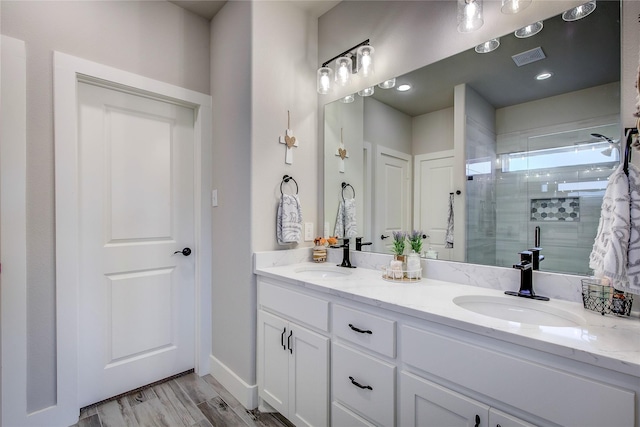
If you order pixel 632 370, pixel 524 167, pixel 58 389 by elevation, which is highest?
pixel 524 167

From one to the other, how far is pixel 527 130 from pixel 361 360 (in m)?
1.19

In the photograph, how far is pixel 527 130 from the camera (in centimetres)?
128

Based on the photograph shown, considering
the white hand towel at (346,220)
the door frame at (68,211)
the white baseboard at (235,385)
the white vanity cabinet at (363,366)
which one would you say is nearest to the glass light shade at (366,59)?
the white hand towel at (346,220)

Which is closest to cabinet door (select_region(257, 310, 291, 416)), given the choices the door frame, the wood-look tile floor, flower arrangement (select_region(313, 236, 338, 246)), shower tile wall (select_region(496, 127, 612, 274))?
the wood-look tile floor

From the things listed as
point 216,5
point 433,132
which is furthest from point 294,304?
point 216,5

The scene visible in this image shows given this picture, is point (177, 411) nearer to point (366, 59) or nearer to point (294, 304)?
point (294, 304)

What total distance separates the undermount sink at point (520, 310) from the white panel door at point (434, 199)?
32 centimetres

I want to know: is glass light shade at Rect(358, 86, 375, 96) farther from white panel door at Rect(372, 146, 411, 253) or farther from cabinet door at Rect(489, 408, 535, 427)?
cabinet door at Rect(489, 408, 535, 427)

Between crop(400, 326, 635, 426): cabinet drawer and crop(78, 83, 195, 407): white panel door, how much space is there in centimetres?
175

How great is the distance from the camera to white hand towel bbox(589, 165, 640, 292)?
82 cm

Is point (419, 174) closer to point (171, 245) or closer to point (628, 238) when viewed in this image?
point (628, 238)

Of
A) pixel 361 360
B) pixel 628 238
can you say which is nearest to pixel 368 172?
pixel 361 360

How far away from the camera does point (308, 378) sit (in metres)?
1.44

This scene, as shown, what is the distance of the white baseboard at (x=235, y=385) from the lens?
5.90ft
